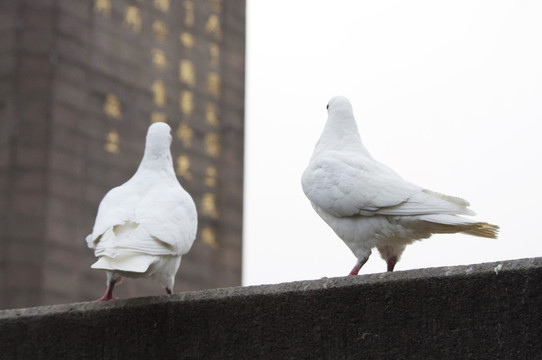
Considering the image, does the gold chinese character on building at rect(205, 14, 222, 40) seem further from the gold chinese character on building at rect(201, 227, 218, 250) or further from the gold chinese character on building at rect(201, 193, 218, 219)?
the gold chinese character on building at rect(201, 227, 218, 250)

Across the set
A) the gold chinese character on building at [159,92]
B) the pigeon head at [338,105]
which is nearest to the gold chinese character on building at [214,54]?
the gold chinese character on building at [159,92]

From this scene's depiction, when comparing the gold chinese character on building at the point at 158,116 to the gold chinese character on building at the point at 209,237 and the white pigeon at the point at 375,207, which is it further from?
the white pigeon at the point at 375,207

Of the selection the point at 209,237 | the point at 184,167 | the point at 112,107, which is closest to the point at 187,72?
the point at 184,167

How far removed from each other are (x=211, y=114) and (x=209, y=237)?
12.6 feet

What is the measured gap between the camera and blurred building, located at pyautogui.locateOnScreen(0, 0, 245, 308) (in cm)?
2669

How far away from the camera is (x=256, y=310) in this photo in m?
4.28

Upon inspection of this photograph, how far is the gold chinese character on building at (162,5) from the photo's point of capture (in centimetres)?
3089

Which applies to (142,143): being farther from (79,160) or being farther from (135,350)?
(135,350)

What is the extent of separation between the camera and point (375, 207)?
19.1 ft

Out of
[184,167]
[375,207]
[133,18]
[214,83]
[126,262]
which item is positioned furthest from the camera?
[214,83]

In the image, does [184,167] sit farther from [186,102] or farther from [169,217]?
[169,217]

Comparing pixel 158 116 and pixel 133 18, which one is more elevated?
pixel 133 18

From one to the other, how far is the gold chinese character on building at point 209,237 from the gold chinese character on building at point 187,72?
4.52 m

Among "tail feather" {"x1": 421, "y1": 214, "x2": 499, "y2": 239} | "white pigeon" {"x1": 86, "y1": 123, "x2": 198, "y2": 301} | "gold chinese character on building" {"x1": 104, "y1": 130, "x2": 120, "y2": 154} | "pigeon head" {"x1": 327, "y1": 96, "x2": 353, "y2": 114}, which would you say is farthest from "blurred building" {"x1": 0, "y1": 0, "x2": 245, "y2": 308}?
"tail feather" {"x1": 421, "y1": 214, "x2": 499, "y2": 239}
